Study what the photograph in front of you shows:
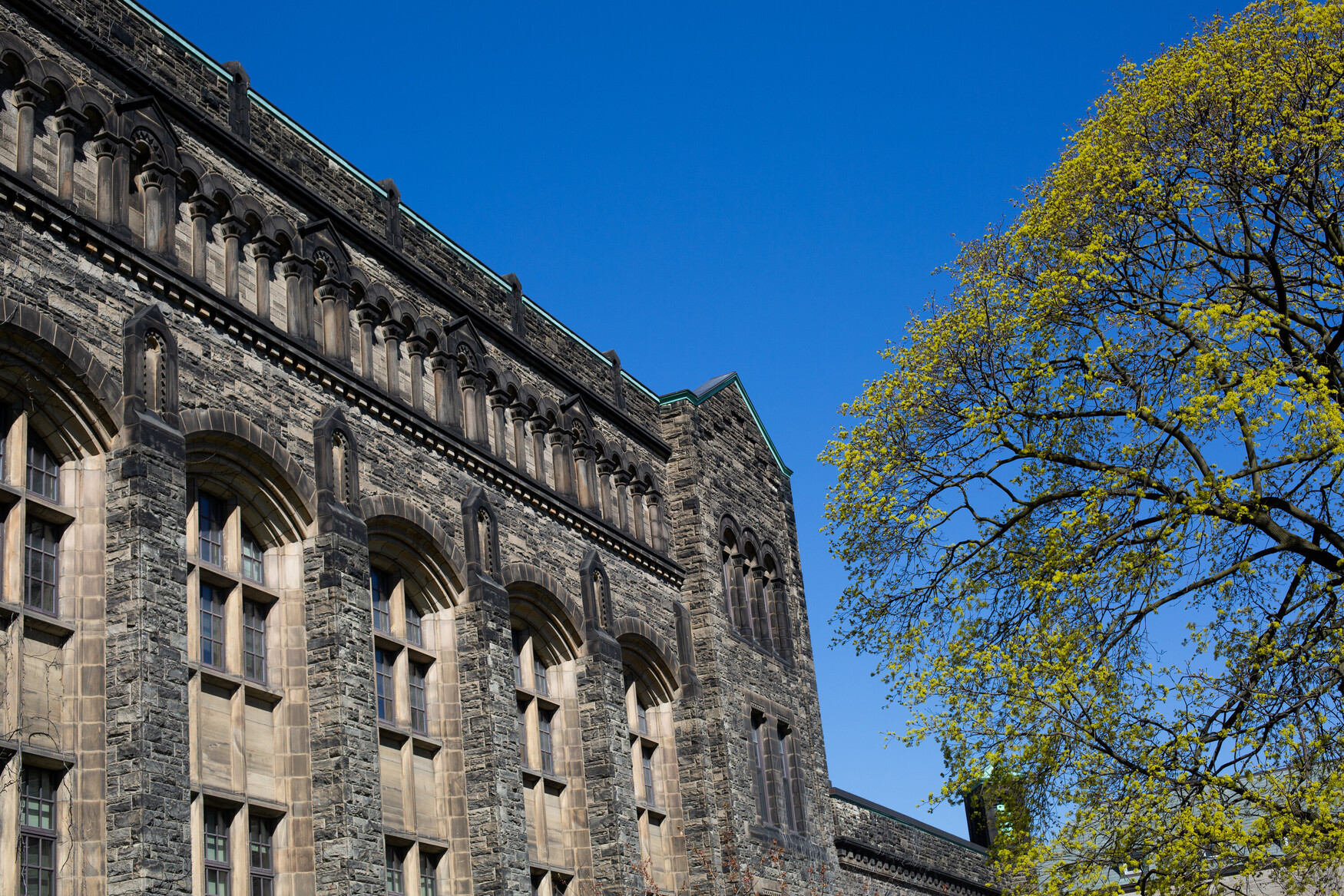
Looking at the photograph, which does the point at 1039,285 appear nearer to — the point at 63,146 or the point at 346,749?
the point at 346,749

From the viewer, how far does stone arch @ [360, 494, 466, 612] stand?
19.4 meters

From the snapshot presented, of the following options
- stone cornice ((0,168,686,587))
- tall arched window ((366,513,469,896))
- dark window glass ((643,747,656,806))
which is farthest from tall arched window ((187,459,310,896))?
dark window glass ((643,747,656,806))

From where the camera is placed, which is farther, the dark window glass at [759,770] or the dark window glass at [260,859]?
the dark window glass at [759,770]

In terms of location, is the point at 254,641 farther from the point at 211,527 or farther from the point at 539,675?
the point at 539,675

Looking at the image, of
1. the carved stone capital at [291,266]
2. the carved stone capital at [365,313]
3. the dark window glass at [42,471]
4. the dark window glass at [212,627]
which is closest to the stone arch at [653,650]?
the carved stone capital at [365,313]

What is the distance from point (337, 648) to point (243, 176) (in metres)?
6.52

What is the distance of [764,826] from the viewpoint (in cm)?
2706

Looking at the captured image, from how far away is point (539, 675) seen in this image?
23375 mm

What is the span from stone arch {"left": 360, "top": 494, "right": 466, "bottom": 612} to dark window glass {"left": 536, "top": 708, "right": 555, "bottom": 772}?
3.18m

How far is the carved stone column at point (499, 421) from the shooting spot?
22891 millimetres

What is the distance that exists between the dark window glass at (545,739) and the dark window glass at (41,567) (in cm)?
959

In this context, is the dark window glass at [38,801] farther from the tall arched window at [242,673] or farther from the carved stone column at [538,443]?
the carved stone column at [538,443]

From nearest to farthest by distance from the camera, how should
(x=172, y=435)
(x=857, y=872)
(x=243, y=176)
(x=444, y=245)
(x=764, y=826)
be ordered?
(x=172, y=435)
(x=243, y=176)
(x=444, y=245)
(x=764, y=826)
(x=857, y=872)

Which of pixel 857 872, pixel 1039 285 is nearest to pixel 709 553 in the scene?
pixel 857 872
